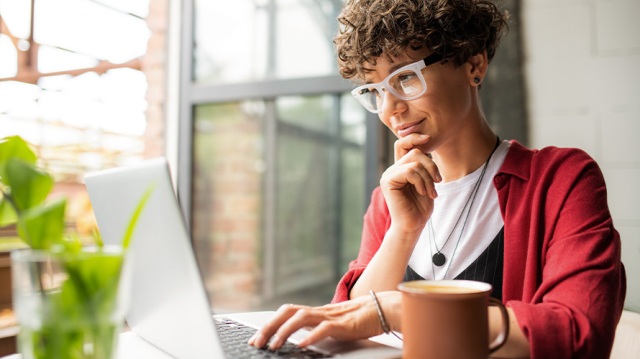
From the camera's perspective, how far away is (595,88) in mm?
1676

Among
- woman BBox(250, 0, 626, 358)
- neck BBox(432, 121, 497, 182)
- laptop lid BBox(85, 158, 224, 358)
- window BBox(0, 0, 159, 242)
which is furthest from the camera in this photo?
window BBox(0, 0, 159, 242)

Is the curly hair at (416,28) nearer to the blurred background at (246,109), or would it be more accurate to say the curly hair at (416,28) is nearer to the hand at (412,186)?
the hand at (412,186)

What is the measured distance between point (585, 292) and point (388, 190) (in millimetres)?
409

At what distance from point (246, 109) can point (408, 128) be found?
1.31 meters

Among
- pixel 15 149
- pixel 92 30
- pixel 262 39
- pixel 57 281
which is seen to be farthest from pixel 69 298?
pixel 92 30

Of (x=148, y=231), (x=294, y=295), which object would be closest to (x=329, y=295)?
(x=294, y=295)

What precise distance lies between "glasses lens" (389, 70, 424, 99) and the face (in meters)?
0.01

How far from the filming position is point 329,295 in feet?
7.18

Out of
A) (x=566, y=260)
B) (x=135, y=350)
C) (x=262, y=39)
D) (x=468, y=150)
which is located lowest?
(x=135, y=350)

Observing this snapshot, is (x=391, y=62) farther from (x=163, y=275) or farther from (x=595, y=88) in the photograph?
(x=595, y=88)

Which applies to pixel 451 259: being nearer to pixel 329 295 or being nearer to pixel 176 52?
pixel 329 295

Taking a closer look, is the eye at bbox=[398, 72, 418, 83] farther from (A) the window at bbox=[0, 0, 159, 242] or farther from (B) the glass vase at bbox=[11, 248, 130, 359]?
(A) the window at bbox=[0, 0, 159, 242]

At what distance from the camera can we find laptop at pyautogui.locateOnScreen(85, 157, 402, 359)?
0.55m

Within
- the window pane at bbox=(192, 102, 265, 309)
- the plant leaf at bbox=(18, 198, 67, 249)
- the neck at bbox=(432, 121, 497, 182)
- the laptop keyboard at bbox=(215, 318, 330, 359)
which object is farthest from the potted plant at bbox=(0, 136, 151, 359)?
the window pane at bbox=(192, 102, 265, 309)
